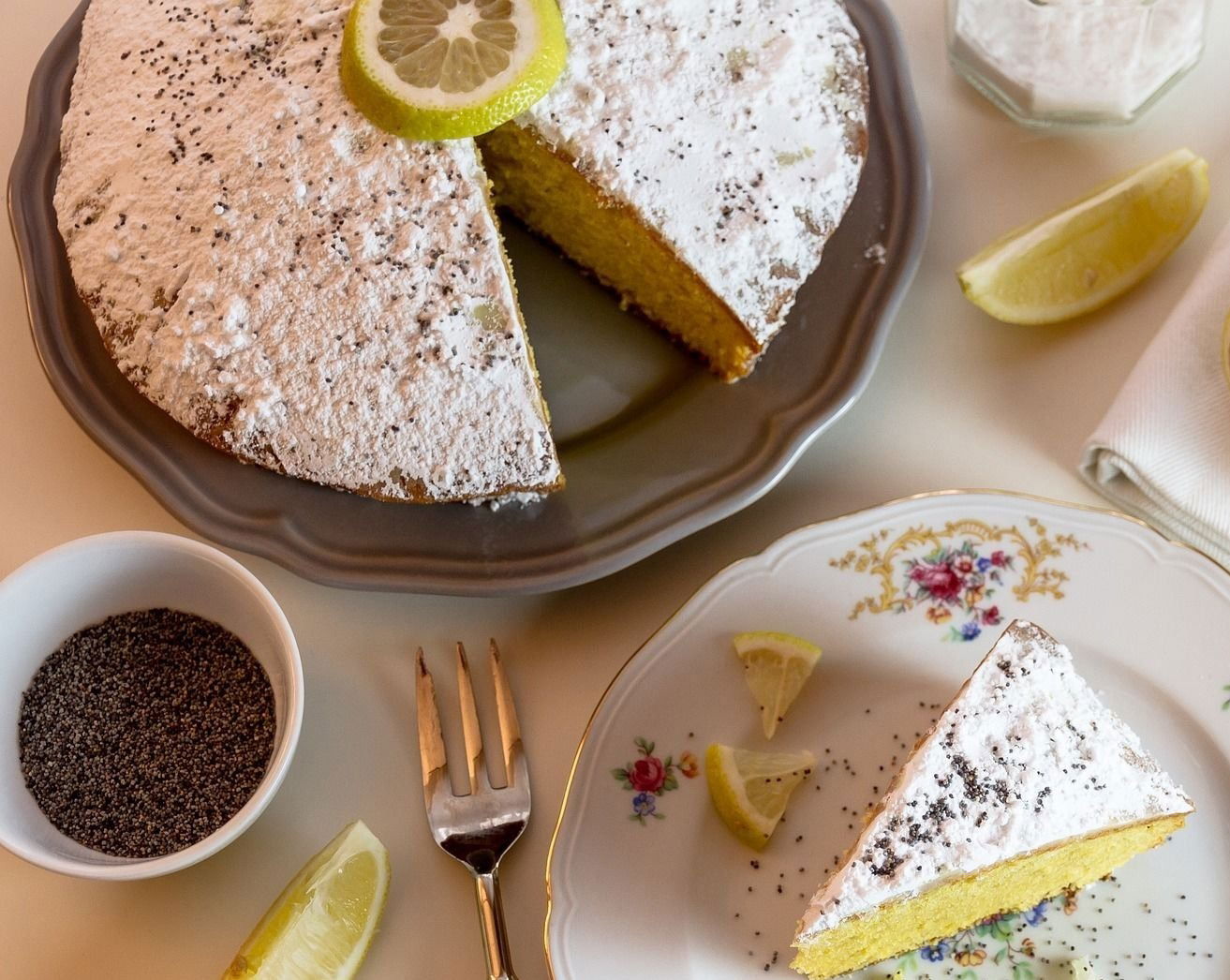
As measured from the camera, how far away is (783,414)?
231 centimetres

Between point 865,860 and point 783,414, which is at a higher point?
point 783,414

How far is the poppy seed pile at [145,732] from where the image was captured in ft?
6.96

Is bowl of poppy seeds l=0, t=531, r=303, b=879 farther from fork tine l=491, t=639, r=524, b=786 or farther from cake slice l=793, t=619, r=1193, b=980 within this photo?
cake slice l=793, t=619, r=1193, b=980

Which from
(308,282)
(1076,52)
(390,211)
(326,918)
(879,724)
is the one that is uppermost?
(1076,52)

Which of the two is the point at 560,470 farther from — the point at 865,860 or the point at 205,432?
the point at 865,860

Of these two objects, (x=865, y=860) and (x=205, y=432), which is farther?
(x=205, y=432)

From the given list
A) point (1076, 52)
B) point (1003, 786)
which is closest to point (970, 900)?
point (1003, 786)

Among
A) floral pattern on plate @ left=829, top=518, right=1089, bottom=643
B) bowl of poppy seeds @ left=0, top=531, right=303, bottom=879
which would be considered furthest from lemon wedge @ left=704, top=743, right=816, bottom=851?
bowl of poppy seeds @ left=0, top=531, right=303, bottom=879

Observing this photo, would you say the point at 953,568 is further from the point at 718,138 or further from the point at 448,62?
the point at 448,62


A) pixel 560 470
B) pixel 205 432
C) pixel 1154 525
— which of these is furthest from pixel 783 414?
pixel 205 432

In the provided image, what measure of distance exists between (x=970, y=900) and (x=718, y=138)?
1409 mm

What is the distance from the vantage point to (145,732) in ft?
7.14

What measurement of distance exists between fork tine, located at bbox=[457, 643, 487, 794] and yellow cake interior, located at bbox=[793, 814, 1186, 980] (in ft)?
2.04

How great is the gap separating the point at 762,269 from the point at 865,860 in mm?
1055
